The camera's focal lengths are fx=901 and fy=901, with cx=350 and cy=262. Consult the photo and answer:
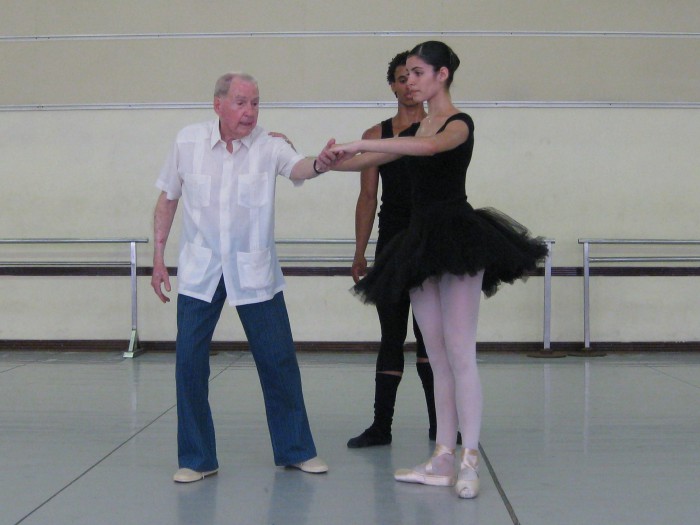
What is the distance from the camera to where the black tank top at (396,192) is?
331 centimetres

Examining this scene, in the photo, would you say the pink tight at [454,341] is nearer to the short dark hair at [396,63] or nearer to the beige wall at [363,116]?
the short dark hair at [396,63]

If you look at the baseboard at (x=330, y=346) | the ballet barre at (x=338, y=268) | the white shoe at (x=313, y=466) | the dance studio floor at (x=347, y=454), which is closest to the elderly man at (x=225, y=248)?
the white shoe at (x=313, y=466)

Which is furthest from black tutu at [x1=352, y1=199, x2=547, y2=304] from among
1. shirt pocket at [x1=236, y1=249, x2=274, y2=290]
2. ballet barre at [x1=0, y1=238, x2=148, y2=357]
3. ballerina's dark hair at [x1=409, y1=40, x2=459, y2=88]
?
ballet barre at [x1=0, y1=238, x2=148, y2=357]

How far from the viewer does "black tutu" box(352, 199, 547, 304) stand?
8.84 ft

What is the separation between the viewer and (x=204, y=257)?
289cm

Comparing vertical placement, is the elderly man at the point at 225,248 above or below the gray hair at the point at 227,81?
below

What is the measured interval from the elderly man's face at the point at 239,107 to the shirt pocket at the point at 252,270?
39 cm

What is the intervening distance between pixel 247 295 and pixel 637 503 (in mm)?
1349

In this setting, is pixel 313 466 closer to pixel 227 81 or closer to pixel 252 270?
pixel 252 270

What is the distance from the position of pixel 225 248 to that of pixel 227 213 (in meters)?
0.11

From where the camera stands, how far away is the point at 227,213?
2.88 m

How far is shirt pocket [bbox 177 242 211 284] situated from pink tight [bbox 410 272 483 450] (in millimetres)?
668

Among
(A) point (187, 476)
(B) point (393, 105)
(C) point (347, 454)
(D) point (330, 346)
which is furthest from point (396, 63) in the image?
(D) point (330, 346)

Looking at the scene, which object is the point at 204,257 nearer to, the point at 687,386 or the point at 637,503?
the point at 637,503
